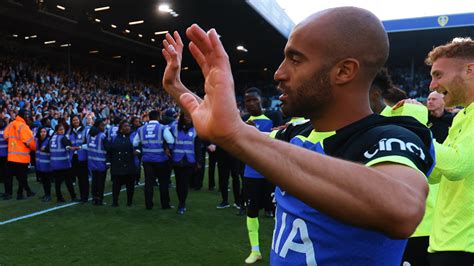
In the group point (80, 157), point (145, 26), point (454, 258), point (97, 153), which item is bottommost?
point (454, 258)

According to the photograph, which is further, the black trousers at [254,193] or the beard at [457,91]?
the black trousers at [254,193]

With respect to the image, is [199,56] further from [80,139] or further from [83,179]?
[80,139]

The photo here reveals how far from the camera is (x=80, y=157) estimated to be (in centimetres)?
867

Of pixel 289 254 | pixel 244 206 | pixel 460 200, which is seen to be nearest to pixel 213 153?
pixel 244 206

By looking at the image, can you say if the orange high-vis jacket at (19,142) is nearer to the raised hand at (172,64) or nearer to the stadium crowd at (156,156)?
the stadium crowd at (156,156)

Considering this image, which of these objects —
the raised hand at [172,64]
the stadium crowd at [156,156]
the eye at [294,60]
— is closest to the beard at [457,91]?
the stadium crowd at [156,156]

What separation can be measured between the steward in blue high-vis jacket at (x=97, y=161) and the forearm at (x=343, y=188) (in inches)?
318

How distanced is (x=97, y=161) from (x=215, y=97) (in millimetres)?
8047

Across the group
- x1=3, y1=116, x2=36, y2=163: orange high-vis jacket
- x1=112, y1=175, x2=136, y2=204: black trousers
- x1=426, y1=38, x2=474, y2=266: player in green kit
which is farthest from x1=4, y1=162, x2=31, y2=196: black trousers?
x1=426, y1=38, x2=474, y2=266: player in green kit

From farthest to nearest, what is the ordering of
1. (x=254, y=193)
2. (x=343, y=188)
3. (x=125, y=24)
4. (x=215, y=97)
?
1. (x=125, y=24)
2. (x=254, y=193)
3. (x=215, y=97)
4. (x=343, y=188)

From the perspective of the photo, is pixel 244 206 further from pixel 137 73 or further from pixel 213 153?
pixel 137 73

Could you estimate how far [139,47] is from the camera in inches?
1196

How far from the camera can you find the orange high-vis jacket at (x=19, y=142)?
29.0 feet

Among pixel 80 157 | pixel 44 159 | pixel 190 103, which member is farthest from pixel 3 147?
pixel 190 103
